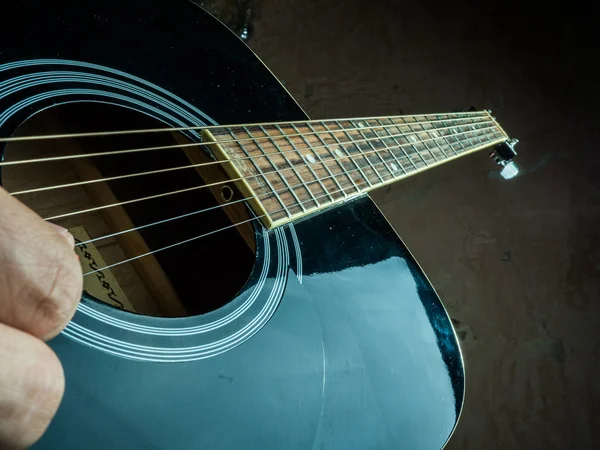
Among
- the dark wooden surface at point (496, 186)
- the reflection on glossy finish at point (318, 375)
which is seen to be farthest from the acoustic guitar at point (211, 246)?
the dark wooden surface at point (496, 186)

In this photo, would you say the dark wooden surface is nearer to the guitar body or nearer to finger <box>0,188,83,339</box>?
the guitar body

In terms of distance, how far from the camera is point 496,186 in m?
1.95

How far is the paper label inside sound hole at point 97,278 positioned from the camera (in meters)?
0.79

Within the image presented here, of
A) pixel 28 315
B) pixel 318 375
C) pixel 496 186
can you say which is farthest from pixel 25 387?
pixel 496 186

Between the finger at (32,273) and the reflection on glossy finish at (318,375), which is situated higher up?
the finger at (32,273)

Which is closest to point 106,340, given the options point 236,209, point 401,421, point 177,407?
point 177,407

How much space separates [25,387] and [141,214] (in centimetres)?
59

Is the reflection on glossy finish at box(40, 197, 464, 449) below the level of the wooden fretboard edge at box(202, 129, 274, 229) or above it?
below

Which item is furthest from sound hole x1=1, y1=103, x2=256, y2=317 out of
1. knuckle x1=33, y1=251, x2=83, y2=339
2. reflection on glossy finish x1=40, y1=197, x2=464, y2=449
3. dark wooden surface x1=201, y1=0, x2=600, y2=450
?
dark wooden surface x1=201, y1=0, x2=600, y2=450

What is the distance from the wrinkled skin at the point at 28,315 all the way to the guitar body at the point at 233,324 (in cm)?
20

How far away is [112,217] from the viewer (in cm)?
84

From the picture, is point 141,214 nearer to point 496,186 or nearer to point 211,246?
point 211,246

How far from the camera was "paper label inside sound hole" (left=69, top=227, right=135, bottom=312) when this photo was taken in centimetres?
79

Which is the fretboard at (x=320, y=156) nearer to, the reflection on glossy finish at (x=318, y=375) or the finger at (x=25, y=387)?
the reflection on glossy finish at (x=318, y=375)
